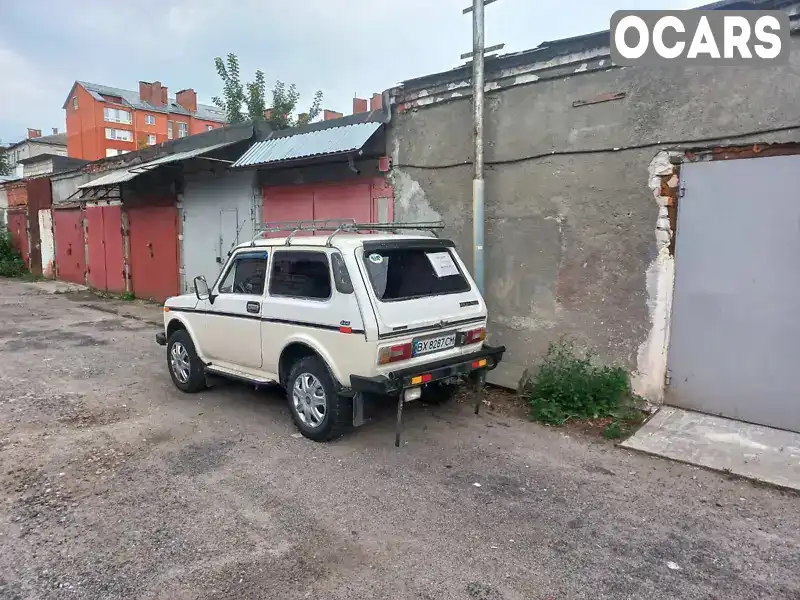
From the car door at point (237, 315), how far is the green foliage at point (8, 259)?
64.0 feet

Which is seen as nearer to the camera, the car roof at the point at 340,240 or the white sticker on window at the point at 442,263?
the car roof at the point at 340,240

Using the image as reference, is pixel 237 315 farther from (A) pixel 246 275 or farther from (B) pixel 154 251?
(B) pixel 154 251

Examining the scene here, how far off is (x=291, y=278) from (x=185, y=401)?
218cm

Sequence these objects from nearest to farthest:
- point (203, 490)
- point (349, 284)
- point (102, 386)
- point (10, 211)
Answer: point (203, 490) → point (349, 284) → point (102, 386) → point (10, 211)

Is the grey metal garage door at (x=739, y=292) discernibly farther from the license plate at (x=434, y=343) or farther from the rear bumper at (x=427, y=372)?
the license plate at (x=434, y=343)

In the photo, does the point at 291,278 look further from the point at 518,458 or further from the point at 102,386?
the point at 102,386

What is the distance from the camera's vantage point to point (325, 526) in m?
3.61

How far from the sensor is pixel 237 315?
5688 mm

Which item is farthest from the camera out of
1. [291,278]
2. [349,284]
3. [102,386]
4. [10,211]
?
[10,211]

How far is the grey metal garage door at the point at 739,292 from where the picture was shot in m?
4.89

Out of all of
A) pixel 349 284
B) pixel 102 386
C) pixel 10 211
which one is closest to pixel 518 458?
pixel 349 284

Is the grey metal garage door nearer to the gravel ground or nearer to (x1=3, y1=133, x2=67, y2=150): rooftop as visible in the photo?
the gravel ground

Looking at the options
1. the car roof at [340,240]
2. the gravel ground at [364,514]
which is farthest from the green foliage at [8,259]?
the car roof at [340,240]

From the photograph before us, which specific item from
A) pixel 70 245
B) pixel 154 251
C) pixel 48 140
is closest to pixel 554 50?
pixel 154 251
